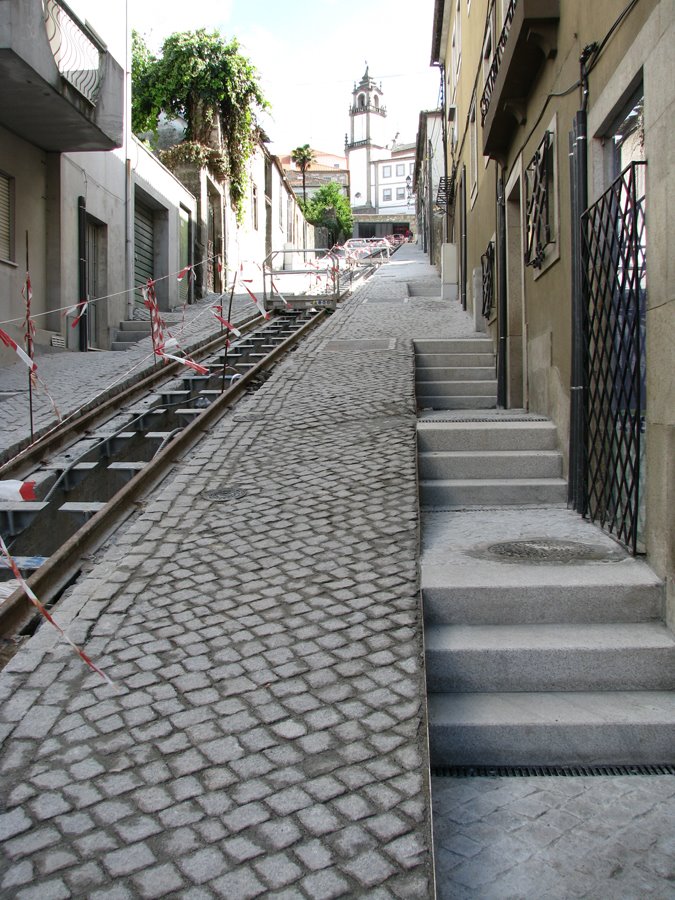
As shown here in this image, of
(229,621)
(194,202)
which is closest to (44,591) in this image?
(229,621)

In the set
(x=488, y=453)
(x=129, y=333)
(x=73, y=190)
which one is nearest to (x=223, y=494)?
(x=488, y=453)

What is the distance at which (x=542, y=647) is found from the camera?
13.0 feet

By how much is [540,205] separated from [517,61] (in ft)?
4.70

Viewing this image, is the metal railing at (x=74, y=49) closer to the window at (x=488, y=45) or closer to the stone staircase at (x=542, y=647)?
the window at (x=488, y=45)

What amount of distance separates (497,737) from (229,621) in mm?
1407

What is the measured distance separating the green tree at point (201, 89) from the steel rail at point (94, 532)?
2091 centimetres

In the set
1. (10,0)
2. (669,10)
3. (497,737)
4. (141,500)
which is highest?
(10,0)

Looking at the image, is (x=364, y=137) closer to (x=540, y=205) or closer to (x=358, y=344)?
(x=358, y=344)

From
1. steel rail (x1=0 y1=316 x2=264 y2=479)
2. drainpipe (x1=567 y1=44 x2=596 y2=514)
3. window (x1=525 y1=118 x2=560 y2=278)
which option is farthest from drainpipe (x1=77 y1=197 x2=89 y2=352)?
drainpipe (x1=567 y1=44 x2=596 y2=514)

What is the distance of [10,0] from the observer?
10328mm

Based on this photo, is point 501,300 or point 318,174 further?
point 318,174

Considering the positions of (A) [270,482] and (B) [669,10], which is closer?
(B) [669,10]

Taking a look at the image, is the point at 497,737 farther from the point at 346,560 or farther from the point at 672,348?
the point at 672,348

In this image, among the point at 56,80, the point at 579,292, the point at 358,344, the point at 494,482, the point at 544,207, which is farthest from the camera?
the point at 358,344
